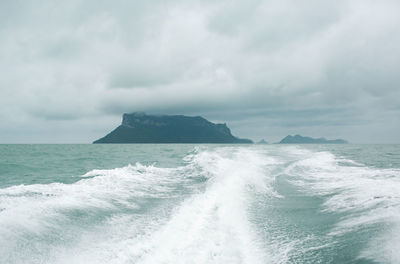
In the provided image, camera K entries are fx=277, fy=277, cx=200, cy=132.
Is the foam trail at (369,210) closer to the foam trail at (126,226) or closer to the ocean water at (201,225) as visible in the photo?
the ocean water at (201,225)

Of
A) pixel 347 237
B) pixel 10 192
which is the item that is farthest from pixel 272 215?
pixel 10 192

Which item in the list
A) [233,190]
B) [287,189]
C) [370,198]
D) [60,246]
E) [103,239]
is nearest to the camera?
[60,246]

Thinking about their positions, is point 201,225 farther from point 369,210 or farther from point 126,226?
point 369,210

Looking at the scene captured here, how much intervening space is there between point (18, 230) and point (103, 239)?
88.3 inches

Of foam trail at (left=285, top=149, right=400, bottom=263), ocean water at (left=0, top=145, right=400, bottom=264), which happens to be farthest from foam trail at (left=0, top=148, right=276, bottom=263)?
foam trail at (left=285, top=149, right=400, bottom=263)

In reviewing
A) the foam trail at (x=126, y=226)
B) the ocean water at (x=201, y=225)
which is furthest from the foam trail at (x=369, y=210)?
the foam trail at (x=126, y=226)

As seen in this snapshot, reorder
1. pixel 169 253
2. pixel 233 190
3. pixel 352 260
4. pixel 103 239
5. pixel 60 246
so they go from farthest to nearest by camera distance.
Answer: pixel 233 190, pixel 103 239, pixel 60 246, pixel 169 253, pixel 352 260

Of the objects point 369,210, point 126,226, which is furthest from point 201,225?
point 369,210

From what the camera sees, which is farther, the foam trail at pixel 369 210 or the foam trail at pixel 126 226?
the foam trail at pixel 126 226

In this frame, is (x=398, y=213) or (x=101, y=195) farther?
(x=101, y=195)

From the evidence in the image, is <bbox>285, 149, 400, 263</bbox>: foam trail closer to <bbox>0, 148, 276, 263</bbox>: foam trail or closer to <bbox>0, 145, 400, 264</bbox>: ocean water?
<bbox>0, 145, 400, 264</bbox>: ocean water

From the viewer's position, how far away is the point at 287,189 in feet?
46.5

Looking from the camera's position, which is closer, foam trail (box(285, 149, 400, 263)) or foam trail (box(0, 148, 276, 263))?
foam trail (box(285, 149, 400, 263))

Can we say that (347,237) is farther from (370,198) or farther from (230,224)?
(370,198)
